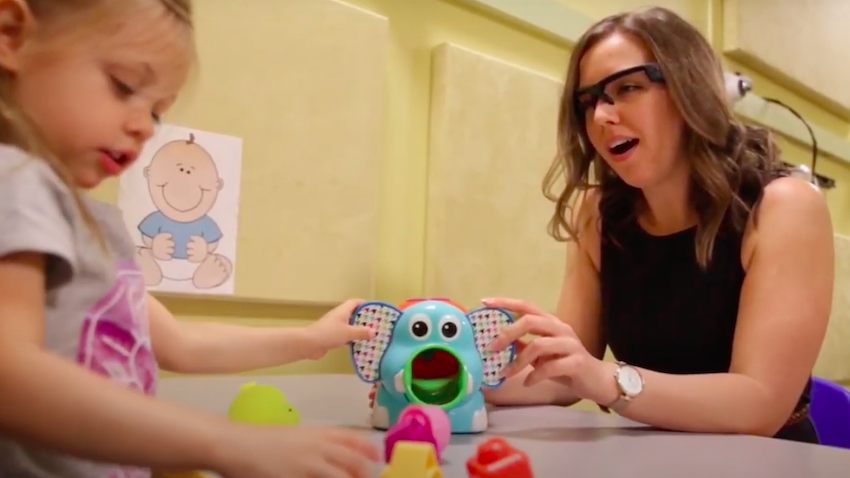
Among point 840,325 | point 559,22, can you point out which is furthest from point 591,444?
point 840,325

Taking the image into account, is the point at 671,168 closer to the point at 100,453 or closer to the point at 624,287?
the point at 624,287

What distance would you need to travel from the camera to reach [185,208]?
919mm

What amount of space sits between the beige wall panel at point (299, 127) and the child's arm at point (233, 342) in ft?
0.97

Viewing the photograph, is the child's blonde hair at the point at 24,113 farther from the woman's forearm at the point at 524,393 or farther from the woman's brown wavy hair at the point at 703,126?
the woman's brown wavy hair at the point at 703,126

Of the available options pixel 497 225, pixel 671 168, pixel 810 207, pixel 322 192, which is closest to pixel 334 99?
pixel 322 192

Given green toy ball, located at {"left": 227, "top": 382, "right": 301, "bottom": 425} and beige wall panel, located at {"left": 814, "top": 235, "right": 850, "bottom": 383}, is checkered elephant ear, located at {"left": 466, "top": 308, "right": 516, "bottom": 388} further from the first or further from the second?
beige wall panel, located at {"left": 814, "top": 235, "right": 850, "bottom": 383}

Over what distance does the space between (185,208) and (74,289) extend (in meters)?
0.53

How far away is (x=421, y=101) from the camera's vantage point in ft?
3.90

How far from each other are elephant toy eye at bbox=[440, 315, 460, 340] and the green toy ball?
15cm

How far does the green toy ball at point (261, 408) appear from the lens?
1.89ft

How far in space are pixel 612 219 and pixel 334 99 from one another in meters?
0.45

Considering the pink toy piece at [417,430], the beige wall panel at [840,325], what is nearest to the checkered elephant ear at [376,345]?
the pink toy piece at [417,430]

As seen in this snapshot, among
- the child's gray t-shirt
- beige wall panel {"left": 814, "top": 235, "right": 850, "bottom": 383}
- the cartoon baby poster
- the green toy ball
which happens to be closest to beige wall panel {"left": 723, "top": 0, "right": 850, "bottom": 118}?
beige wall panel {"left": 814, "top": 235, "right": 850, "bottom": 383}

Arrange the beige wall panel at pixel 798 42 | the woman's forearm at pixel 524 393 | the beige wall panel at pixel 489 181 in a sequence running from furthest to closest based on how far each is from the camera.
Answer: the beige wall panel at pixel 798 42 < the beige wall panel at pixel 489 181 < the woman's forearm at pixel 524 393
